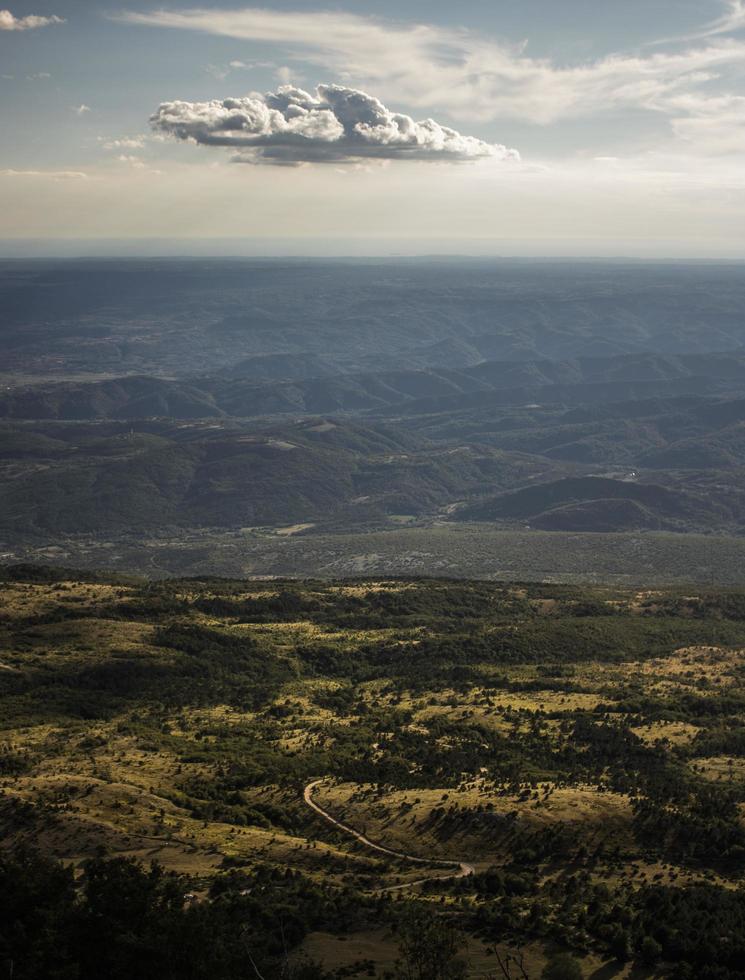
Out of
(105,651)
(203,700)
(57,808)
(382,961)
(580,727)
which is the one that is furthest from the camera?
(105,651)

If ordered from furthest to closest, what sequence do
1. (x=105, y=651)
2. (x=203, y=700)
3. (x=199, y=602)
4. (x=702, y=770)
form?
1. (x=199, y=602)
2. (x=105, y=651)
3. (x=203, y=700)
4. (x=702, y=770)

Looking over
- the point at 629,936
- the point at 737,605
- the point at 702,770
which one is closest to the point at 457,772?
the point at 702,770

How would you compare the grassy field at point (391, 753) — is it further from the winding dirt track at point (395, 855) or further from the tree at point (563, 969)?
the tree at point (563, 969)

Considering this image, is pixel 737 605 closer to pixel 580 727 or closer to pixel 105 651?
pixel 580 727

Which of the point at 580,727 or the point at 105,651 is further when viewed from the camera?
the point at 105,651

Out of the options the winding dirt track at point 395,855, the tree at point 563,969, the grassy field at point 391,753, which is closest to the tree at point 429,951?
the grassy field at point 391,753

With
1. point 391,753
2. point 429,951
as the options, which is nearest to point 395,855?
point 429,951

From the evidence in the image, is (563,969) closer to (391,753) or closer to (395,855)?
(395,855)

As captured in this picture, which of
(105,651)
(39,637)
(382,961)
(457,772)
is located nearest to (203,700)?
(105,651)

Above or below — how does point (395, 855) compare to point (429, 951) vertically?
below

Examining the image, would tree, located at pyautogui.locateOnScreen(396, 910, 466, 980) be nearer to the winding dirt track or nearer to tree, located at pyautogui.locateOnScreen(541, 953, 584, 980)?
tree, located at pyautogui.locateOnScreen(541, 953, 584, 980)

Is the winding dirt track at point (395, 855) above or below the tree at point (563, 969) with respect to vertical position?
below
